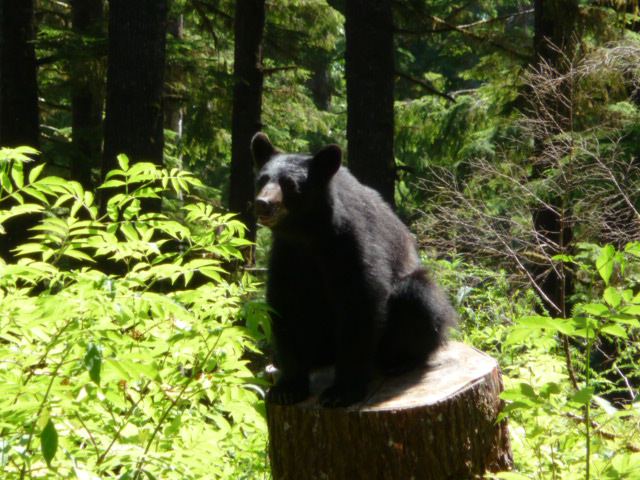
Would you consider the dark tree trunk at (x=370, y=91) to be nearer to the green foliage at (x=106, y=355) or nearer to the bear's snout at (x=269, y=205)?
the bear's snout at (x=269, y=205)

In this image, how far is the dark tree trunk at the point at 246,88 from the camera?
42.0ft

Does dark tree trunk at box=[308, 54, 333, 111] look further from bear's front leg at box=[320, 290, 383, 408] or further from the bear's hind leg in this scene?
bear's front leg at box=[320, 290, 383, 408]


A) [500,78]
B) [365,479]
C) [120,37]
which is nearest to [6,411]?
[365,479]

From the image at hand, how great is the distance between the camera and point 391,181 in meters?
10.3

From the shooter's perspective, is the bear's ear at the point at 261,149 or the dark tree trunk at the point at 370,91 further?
Answer: the dark tree trunk at the point at 370,91

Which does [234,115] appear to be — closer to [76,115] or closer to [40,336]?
[76,115]

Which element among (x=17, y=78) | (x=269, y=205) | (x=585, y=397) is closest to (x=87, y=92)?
(x=17, y=78)

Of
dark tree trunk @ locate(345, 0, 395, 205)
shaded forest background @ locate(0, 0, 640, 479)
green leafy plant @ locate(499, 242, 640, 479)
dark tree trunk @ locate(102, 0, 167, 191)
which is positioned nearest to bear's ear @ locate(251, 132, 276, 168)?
shaded forest background @ locate(0, 0, 640, 479)

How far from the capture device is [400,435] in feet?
11.5

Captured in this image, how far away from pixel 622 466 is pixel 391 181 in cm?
789

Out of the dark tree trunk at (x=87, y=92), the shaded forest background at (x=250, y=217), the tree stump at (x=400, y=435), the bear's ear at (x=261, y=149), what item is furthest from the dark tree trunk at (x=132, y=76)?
the tree stump at (x=400, y=435)

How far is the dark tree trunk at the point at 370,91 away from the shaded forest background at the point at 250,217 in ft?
0.09

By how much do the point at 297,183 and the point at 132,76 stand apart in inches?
Answer: 209

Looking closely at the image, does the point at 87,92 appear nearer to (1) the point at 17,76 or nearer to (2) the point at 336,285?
(1) the point at 17,76
